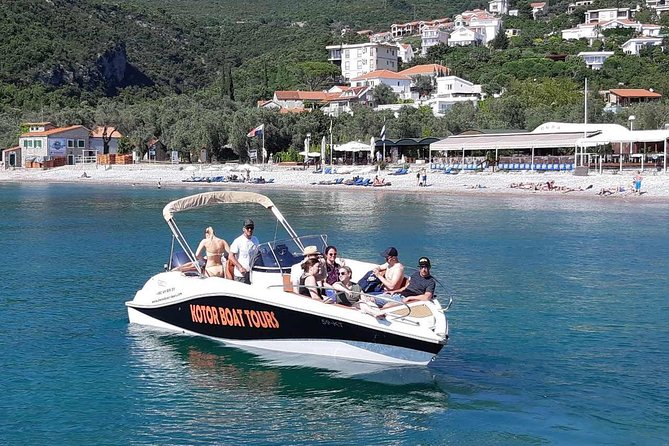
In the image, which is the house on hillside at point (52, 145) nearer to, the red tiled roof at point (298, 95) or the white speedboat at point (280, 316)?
the red tiled roof at point (298, 95)

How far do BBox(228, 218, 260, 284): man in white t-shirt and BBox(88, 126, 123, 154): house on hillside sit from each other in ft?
296

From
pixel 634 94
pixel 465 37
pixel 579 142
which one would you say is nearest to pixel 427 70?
pixel 465 37

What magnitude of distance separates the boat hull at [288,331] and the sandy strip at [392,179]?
147ft

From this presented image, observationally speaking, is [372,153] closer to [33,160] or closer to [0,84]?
[33,160]

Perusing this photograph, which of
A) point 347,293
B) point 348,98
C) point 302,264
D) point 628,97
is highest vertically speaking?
point 348,98

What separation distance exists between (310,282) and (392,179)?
189 ft

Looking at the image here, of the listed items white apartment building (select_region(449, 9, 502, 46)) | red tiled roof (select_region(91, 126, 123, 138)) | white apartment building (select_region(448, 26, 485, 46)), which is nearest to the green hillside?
red tiled roof (select_region(91, 126, 123, 138))

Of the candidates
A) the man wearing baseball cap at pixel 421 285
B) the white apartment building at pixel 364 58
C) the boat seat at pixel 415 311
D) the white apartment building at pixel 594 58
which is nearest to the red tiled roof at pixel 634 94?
the white apartment building at pixel 594 58

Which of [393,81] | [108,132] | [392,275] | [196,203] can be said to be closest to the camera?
[392,275]

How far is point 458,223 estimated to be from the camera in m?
41.9

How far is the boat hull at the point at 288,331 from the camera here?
1362cm

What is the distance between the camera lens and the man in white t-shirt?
624 inches

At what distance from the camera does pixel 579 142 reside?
60.4 meters

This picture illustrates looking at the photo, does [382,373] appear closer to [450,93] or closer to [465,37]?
[450,93]
